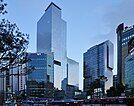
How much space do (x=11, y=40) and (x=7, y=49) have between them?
0.50 meters

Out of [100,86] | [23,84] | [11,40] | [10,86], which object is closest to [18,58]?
[11,40]

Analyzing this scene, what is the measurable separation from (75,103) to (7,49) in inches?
1834

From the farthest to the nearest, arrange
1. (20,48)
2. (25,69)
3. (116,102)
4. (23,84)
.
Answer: (23,84) → (116,102) → (25,69) → (20,48)

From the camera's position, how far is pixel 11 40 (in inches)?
648

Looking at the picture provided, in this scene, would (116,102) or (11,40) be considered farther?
(116,102)

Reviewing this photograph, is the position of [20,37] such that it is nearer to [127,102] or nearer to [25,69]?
[25,69]

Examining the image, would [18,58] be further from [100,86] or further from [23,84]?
[23,84]

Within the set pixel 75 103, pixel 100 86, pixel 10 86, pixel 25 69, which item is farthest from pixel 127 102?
pixel 100 86

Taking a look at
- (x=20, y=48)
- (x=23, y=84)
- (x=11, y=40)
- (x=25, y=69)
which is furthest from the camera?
(x=23, y=84)

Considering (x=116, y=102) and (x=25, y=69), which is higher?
(x=25, y=69)

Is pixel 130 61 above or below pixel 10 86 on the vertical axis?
above

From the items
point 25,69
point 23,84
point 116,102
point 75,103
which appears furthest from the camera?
point 23,84

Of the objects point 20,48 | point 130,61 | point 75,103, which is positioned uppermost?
point 130,61

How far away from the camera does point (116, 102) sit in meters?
35.1
